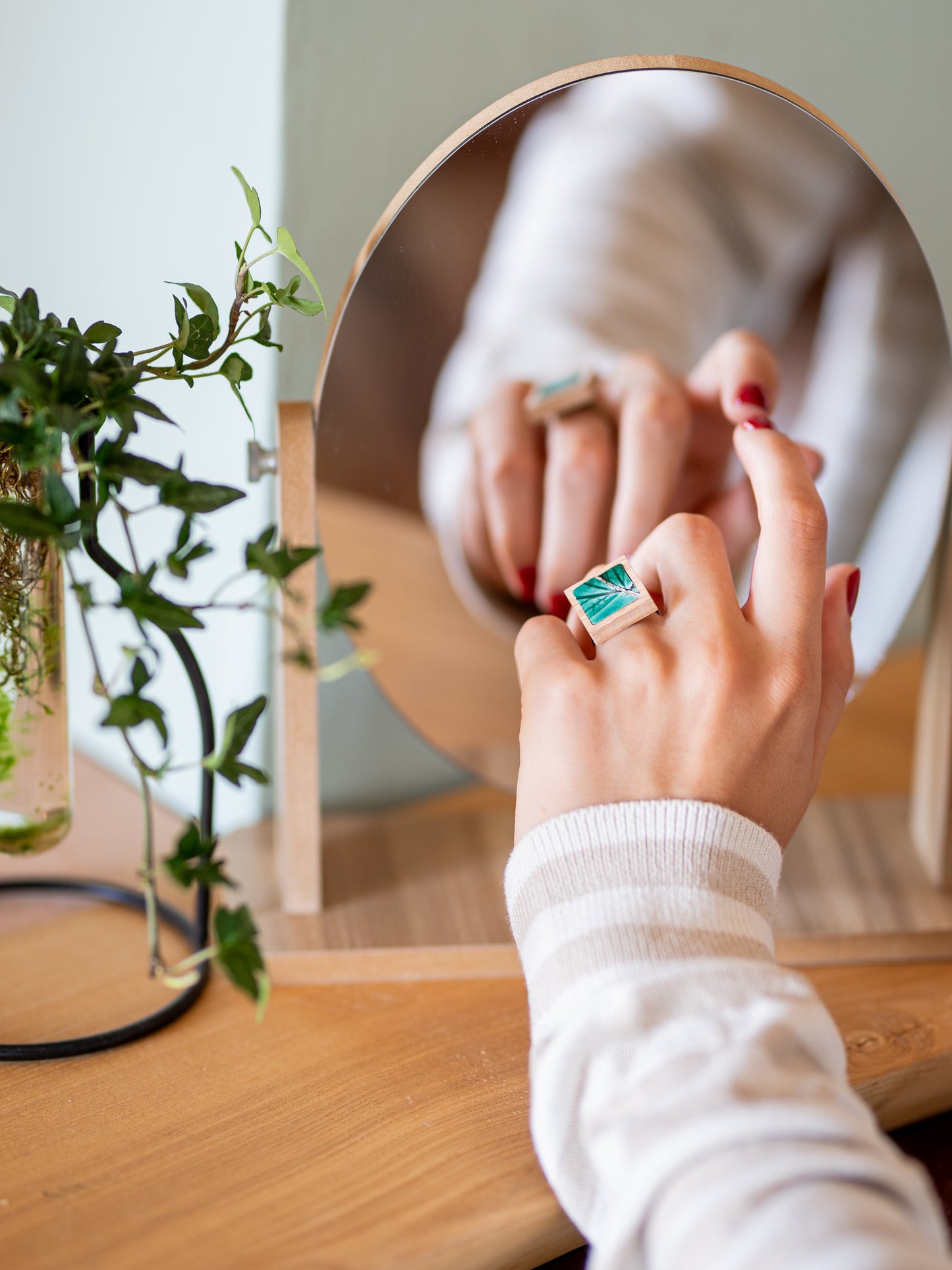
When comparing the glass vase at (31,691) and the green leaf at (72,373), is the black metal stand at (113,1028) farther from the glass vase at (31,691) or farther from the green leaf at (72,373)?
the green leaf at (72,373)

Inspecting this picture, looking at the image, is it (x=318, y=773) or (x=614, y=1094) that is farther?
(x=318, y=773)

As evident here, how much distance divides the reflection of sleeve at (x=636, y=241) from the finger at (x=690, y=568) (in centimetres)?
16

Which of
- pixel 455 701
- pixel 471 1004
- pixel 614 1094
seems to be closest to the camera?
pixel 614 1094

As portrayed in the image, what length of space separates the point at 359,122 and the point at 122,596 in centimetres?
26

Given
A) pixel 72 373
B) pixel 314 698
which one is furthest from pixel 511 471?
pixel 72 373

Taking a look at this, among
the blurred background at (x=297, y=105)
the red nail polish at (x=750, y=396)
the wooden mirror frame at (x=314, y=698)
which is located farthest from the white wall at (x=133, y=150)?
the red nail polish at (x=750, y=396)

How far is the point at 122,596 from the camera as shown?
345 mm

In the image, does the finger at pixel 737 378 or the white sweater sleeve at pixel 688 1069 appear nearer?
the white sweater sleeve at pixel 688 1069

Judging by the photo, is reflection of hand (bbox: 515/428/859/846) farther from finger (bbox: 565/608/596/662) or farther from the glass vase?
the glass vase

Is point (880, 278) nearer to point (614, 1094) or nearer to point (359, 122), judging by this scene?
point (359, 122)

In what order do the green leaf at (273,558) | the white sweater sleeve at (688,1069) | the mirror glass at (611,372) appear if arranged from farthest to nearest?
1. the mirror glass at (611,372)
2. the green leaf at (273,558)
3. the white sweater sleeve at (688,1069)

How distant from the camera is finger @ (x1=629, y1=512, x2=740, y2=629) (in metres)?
0.37

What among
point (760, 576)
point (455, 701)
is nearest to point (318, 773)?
point (455, 701)

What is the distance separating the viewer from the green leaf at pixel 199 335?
37cm
